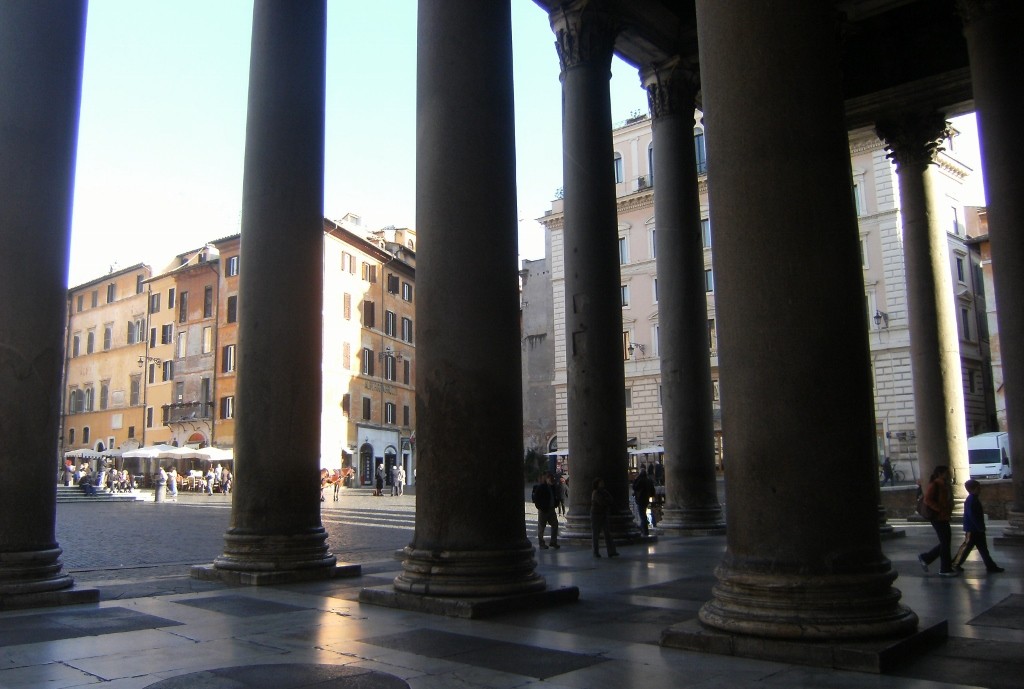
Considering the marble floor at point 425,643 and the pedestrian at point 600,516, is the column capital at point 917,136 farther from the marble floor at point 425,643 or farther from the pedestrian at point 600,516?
the marble floor at point 425,643

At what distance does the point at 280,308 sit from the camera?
10.5 meters

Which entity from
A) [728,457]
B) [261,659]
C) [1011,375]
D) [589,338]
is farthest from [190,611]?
[1011,375]

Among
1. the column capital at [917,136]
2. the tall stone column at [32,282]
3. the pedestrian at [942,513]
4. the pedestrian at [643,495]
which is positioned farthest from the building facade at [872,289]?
the tall stone column at [32,282]

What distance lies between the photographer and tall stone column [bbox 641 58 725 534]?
17.0 m

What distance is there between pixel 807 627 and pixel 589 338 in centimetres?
926

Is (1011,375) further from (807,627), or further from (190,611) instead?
(190,611)

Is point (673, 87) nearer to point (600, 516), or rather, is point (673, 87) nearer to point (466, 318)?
point (600, 516)

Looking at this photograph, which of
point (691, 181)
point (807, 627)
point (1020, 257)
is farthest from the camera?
point (691, 181)

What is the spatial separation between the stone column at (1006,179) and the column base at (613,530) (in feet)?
18.9

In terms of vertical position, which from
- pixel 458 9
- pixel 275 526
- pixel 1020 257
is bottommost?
pixel 275 526

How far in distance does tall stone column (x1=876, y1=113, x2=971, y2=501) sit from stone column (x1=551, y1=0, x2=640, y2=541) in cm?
853

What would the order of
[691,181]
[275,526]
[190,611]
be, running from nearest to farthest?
[190,611] < [275,526] < [691,181]

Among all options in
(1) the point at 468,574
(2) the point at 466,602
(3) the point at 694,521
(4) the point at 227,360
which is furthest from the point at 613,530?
(4) the point at 227,360

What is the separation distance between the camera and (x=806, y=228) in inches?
233
